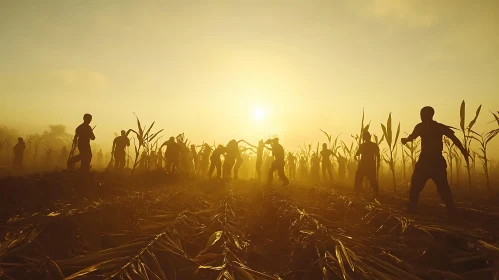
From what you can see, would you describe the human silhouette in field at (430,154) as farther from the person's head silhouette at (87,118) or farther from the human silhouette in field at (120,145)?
the human silhouette in field at (120,145)

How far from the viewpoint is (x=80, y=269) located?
2680 millimetres

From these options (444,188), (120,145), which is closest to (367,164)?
(444,188)

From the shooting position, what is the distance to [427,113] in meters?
6.30

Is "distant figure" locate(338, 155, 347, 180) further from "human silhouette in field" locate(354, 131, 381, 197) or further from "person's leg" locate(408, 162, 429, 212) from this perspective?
"person's leg" locate(408, 162, 429, 212)

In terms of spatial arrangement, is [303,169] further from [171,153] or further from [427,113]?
[427,113]

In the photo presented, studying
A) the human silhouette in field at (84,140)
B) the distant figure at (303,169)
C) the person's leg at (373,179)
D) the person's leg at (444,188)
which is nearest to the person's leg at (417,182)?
the person's leg at (444,188)

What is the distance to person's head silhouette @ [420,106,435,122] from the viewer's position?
247 inches

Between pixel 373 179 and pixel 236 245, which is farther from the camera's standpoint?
pixel 373 179

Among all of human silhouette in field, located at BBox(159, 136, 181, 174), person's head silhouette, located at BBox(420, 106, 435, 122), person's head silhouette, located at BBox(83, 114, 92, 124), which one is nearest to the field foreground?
person's head silhouette, located at BBox(420, 106, 435, 122)

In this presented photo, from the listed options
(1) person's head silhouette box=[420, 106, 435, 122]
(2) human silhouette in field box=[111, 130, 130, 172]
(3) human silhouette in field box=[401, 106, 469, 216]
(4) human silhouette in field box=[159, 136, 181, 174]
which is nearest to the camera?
(3) human silhouette in field box=[401, 106, 469, 216]

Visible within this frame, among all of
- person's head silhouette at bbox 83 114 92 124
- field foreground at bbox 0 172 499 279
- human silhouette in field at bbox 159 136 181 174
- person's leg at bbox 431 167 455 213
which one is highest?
person's head silhouette at bbox 83 114 92 124

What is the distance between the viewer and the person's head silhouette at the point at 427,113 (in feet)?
20.6

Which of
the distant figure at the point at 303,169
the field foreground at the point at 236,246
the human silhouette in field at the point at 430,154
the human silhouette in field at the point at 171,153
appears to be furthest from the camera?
the distant figure at the point at 303,169

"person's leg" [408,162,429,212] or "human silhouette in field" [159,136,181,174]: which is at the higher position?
"human silhouette in field" [159,136,181,174]
